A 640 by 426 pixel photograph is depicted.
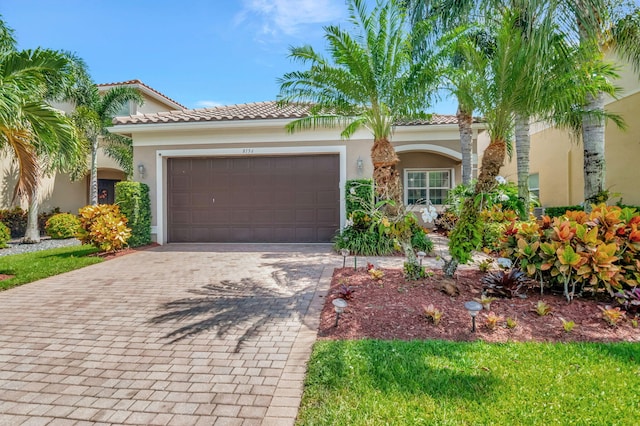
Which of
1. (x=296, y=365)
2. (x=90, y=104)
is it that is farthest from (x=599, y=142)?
(x=90, y=104)

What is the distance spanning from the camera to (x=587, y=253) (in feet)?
15.3

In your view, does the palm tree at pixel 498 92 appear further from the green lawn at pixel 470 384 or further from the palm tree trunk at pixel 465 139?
the palm tree trunk at pixel 465 139

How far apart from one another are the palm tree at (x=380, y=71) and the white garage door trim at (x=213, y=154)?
3982 mm

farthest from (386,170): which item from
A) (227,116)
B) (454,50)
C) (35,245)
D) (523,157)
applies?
(35,245)

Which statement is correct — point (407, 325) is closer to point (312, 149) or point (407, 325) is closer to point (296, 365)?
point (296, 365)

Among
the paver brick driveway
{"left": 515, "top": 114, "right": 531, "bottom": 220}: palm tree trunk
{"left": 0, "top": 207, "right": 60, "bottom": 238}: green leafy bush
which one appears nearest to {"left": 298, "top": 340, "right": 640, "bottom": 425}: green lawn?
the paver brick driveway

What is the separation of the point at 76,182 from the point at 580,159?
1001 inches

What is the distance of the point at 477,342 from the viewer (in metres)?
3.78

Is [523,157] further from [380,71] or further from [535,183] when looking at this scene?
[535,183]

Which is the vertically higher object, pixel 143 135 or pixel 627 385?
pixel 143 135

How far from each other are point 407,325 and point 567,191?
16250mm

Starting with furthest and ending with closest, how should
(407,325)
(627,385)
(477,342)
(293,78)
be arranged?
(293,78) < (407,325) < (477,342) < (627,385)

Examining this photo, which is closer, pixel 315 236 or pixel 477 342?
pixel 477 342

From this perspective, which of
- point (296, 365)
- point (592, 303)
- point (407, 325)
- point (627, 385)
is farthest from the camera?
point (592, 303)
